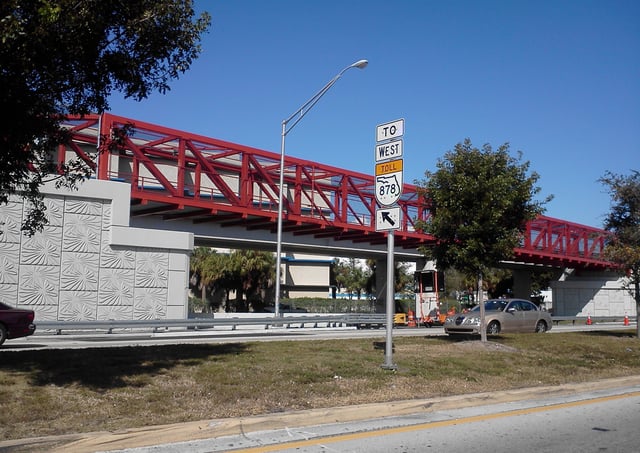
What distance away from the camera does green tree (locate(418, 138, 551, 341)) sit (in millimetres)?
16562

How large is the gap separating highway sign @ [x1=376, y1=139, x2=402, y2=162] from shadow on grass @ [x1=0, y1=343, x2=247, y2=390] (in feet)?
16.4

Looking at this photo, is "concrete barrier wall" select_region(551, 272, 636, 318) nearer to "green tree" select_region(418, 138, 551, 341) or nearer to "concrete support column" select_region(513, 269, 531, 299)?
"concrete support column" select_region(513, 269, 531, 299)

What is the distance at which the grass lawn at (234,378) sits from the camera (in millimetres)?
7609

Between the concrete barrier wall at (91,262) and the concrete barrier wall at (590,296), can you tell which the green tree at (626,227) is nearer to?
the concrete barrier wall at (91,262)

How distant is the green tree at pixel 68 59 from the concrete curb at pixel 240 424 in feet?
14.0

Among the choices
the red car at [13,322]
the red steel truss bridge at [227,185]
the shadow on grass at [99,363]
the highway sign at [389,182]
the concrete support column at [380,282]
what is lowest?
the shadow on grass at [99,363]

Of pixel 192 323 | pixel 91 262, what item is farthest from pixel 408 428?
pixel 91 262

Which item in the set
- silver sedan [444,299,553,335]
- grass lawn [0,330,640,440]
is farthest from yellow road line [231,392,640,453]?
silver sedan [444,299,553,335]

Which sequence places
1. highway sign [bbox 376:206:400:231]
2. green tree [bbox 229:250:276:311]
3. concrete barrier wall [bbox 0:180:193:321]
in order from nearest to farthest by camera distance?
highway sign [bbox 376:206:400:231] → concrete barrier wall [bbox 0:180:193:321] → green tree [bbox 229:250:276:311]

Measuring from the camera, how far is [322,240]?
41.6 m

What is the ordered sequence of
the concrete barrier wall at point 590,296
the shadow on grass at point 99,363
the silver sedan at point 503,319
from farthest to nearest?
1. the concrete barrier wall at point 590,296
2. the silver sedan at point 503,319
3. the shadow on grass at point 99,363

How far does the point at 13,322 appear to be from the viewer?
644 inches

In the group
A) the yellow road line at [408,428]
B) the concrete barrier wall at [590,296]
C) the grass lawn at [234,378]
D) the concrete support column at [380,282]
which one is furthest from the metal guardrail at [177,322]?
the concrete barrier wall at [590,296]

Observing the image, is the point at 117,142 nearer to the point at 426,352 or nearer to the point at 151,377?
the point at 151,377
